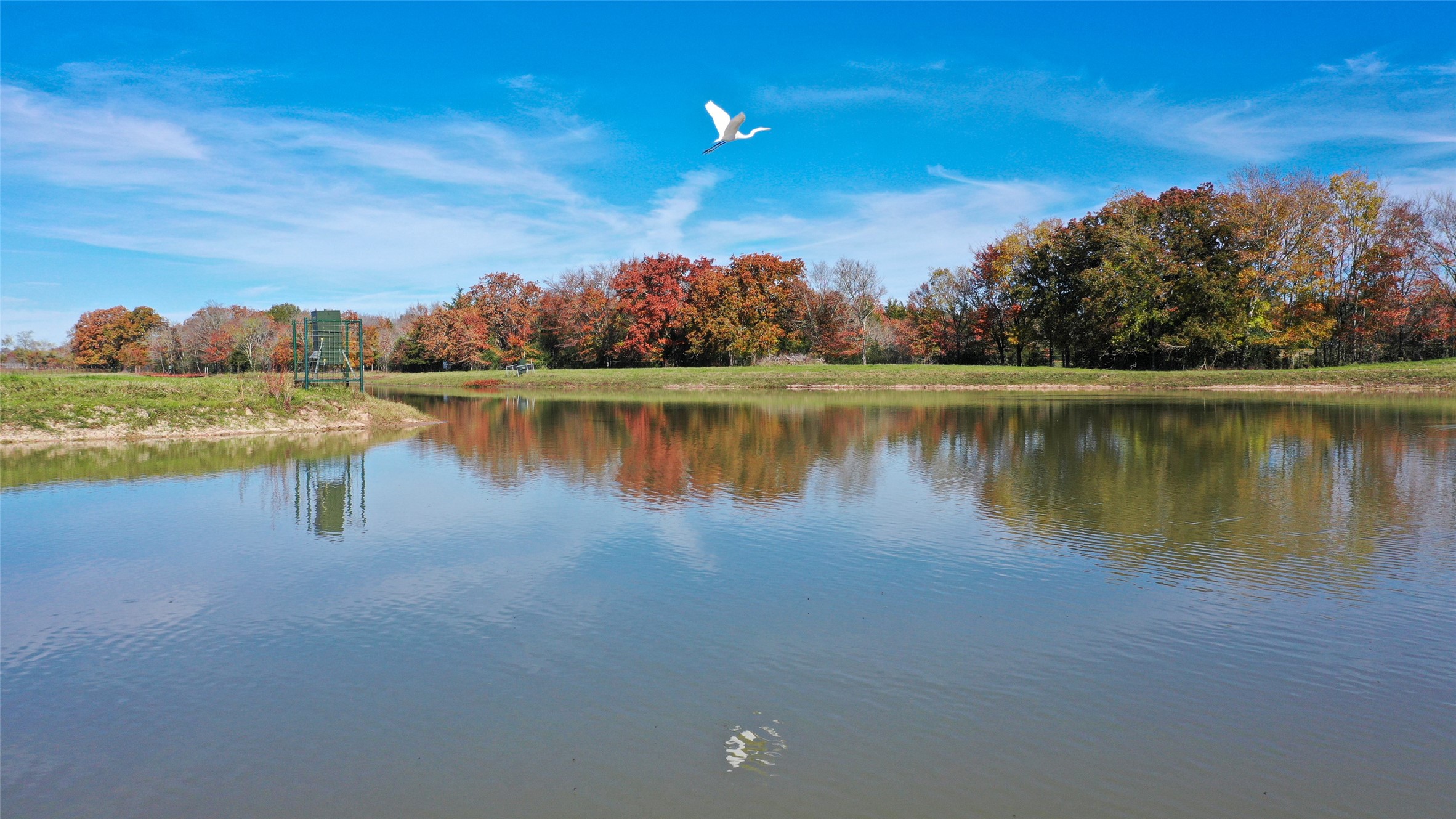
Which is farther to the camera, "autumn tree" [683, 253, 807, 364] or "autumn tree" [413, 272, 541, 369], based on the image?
"autumn tree" [413, 272, 541, 369]

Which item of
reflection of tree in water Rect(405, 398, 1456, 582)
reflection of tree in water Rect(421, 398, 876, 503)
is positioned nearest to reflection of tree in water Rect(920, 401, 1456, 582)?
reflection of tree in water Rect(405, 398, 1456, 582)

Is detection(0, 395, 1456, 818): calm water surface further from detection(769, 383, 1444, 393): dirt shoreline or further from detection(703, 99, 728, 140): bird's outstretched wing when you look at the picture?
detection(769, 383, 1444, 393): dirt shoreline

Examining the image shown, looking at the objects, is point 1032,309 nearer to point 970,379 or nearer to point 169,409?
point 970,379

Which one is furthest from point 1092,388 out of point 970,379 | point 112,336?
point 112,336

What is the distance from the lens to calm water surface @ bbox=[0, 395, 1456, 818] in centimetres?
443

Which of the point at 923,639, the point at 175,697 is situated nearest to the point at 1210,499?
the point at 923,639

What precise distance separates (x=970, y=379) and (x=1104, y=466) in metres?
36.8

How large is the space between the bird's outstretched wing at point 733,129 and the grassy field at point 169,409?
55.5ft

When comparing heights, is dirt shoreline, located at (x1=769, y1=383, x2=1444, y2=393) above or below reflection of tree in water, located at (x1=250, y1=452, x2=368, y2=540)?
above

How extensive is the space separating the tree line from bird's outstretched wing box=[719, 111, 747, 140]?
3464 cm

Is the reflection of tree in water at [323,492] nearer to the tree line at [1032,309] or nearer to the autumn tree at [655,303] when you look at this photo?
the tree line at [1032,309]

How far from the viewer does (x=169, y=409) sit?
73.4 feet

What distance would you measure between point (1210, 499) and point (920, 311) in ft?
222

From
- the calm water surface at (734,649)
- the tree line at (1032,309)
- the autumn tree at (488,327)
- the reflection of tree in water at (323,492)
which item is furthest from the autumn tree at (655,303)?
the calm water surface at (734,649)
